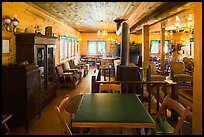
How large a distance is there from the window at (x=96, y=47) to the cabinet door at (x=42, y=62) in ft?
35.6

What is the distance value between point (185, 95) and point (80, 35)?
10685mm

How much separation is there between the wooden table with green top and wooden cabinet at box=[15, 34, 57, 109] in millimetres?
2050

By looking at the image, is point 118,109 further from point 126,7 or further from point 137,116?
point 126,7

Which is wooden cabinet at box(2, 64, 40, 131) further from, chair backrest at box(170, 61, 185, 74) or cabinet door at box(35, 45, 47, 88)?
chair backrest at box(170, 61, 185, 74)

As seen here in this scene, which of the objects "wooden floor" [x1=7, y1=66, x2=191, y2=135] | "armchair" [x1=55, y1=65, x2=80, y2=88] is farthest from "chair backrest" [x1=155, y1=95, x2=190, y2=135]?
"armchair" [x1=55, y1=65, x2=80, y2=88]

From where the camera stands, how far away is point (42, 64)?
5094mm

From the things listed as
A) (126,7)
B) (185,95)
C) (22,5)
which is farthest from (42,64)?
(185,95)

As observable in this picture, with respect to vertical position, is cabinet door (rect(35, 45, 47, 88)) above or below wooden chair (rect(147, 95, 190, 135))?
above

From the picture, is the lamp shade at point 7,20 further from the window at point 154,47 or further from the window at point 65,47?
the window at point 154,47

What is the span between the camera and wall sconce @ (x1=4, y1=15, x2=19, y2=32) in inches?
154

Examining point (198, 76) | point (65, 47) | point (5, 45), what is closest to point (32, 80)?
point (5, 45)

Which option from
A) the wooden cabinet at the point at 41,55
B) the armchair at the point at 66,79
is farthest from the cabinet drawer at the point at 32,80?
the armchair at the point at 66,79

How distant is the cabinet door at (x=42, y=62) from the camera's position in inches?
188

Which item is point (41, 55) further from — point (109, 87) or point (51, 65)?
point (109, 87)
